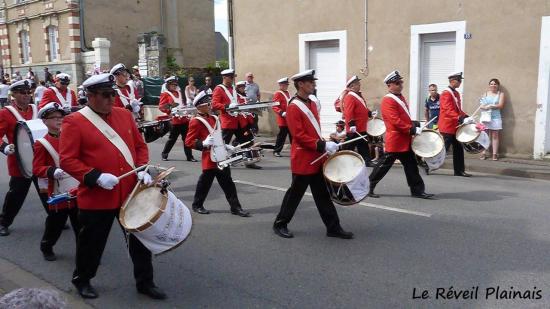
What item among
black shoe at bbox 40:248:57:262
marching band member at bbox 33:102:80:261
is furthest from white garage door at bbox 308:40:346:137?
black shoe at bbox 40:248:57:262

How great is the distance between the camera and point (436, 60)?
12.6 metres

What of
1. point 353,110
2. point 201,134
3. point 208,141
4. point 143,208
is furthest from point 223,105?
point 143,208

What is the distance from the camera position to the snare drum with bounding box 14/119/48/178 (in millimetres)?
5617

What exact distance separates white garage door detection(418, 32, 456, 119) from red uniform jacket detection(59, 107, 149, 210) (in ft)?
32.1

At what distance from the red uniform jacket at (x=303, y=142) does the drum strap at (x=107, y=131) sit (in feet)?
6.61

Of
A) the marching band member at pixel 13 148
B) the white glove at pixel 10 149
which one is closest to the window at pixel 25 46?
the marching band member at pixel 13 148

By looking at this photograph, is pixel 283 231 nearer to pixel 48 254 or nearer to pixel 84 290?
pixel 84 290

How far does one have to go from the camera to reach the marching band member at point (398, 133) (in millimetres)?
7523

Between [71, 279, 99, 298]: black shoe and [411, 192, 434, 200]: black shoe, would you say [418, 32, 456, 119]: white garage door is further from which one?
[71, 279, 99, 298]: black shoe

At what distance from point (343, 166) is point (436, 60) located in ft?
26.4

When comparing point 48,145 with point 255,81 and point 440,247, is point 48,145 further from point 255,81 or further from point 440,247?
point 255,81

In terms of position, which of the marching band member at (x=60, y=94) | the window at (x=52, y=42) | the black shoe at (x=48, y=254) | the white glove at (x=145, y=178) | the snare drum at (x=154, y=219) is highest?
the window at (x=52, y=42)

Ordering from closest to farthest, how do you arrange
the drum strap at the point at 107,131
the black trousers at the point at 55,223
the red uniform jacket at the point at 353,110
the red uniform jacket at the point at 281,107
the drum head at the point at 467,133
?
the drum strap at the point at 107,131, the black trousers at the point at 55,223, the drum head at the point at 467,133, the red uniform jacket at the point at 353,110, the red uniform jacket at the point at 281,107

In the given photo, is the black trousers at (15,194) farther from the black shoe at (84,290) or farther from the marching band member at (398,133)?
the marching band member at (398,133)
